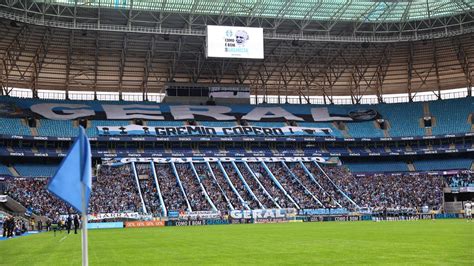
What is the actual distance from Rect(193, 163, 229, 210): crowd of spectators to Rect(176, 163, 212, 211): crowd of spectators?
84 centimetres

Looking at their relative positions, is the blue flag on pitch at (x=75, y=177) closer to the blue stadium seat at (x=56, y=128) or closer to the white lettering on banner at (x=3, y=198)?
the white lettering on banner at (x=3, y=198)

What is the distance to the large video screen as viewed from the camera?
60406mm

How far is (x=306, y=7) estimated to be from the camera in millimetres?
61531

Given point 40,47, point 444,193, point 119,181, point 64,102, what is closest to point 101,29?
point 40,47

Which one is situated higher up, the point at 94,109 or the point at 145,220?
the point at 94,109

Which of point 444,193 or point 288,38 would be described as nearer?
point 288,38

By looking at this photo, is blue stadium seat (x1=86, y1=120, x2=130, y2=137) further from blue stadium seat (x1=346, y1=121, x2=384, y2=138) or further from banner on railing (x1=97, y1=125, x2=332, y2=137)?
blue stadium seat (x1=346, y1=121, x2=384, y2=138)

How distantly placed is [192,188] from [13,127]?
79.4ft

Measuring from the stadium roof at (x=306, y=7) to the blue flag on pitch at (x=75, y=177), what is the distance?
51497 mm

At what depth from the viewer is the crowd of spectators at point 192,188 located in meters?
61.9

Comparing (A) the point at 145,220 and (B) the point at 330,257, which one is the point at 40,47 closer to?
(A) the point at 145,220

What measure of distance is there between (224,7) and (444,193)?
3549cm

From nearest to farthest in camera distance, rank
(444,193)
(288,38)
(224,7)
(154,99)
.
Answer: (224,7) → (288,38) → (444,193) → (154,99)

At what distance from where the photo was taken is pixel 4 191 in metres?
58.6
